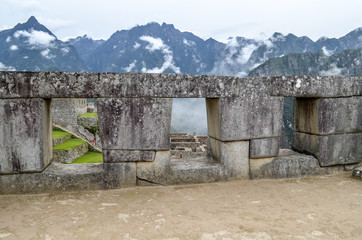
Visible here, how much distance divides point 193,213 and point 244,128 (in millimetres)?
1844

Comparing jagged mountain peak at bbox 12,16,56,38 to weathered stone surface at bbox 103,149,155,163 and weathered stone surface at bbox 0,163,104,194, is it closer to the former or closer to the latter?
weathered stone surface at bbox 0,163,104,194

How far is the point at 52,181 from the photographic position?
12.5ft

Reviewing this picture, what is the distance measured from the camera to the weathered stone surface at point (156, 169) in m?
4.05

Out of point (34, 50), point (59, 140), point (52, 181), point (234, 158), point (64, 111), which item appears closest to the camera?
point (52, 181)

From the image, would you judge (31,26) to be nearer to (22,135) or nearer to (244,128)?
(22,135)

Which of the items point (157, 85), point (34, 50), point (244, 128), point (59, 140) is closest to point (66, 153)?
point (59, 140)

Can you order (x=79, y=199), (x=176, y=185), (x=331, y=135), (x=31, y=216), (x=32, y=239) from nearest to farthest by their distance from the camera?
(x=32, y=239), (x=31, y=216), (x=79, y=199), (x=176, y=185), (x=331, y=135)

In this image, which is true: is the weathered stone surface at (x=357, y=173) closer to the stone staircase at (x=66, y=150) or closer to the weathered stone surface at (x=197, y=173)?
the weathered stone surface at (x=197, y=173)

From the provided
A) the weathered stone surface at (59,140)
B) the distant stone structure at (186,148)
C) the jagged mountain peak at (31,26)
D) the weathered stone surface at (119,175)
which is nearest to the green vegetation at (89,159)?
the weathered stone surface at (59,140)

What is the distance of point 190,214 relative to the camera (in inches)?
118

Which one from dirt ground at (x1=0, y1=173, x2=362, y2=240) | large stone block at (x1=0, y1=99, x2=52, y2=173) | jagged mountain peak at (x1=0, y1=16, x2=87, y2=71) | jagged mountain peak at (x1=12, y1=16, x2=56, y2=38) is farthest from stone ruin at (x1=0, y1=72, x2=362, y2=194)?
jagged mountain peak at (x1=12, y1=16, x2=56, y2=38)

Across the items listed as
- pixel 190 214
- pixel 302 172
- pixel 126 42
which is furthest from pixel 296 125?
pixel 126 42

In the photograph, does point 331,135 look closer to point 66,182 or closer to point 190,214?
point 190,214

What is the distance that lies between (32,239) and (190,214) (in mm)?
1612
